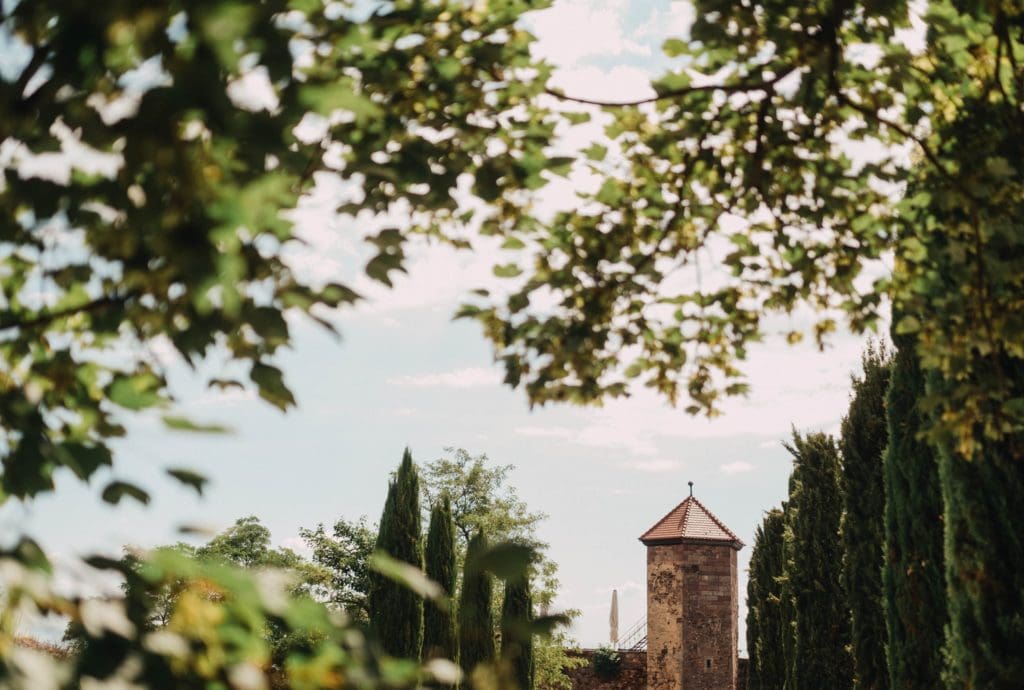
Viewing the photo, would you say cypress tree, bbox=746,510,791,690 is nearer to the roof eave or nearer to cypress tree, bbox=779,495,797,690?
cypress tree, bbox=779,495,797,690

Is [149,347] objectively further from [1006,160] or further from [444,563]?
[444,563]

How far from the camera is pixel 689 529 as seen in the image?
94.2 feet

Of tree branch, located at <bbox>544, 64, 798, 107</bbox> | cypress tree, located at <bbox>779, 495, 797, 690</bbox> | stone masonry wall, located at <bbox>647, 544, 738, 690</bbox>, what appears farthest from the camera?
stone masonry wall, located at <bbox>647, 544, 738, 690</bbox>

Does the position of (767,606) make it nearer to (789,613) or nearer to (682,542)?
(789,613)

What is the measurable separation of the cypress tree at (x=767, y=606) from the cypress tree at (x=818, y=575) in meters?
3.00

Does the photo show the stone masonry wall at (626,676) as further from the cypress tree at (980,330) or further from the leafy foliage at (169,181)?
the leafy foliage at (169,181)

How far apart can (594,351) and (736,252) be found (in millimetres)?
1030

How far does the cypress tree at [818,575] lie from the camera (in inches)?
538

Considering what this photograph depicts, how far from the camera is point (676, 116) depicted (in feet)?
15.3

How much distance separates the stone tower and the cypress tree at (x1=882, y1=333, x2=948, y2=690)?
19.9 meters

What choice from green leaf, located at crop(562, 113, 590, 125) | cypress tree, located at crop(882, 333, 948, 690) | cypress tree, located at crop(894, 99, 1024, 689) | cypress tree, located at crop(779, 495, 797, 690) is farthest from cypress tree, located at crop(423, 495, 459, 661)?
green leaf, located at crop(562, 113, 590, 125)

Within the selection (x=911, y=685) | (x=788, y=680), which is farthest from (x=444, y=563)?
(x=911, y=685)

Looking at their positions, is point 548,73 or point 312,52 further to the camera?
point 548,73

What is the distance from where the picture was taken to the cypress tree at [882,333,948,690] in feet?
26.1
